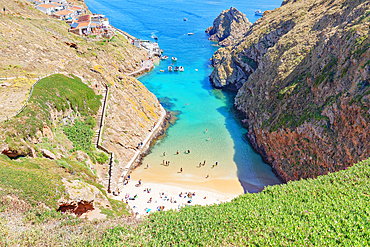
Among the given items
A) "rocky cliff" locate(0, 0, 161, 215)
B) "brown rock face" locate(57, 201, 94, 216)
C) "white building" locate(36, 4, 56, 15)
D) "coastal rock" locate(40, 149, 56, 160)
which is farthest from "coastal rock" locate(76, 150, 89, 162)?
"white building" locate(36, 4, 56, 15)

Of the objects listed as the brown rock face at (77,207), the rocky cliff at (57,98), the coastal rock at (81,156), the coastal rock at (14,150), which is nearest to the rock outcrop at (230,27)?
the rocky cliff at (57,98)

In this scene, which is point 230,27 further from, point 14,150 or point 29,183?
point 29,183

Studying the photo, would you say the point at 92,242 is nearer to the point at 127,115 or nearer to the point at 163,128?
the point at 127,115

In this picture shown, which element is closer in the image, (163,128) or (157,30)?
(163,128)

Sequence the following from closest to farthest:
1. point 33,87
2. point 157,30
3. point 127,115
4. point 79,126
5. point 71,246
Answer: point 71,246 → point 33,87 → point 79,126 → point 127,115 → point 157,30

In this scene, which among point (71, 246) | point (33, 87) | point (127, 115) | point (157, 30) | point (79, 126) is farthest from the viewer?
point (157, 30)

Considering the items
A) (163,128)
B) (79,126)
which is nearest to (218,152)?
(163,128)

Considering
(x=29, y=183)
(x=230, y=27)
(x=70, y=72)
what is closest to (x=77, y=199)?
(x=29, y=183)
